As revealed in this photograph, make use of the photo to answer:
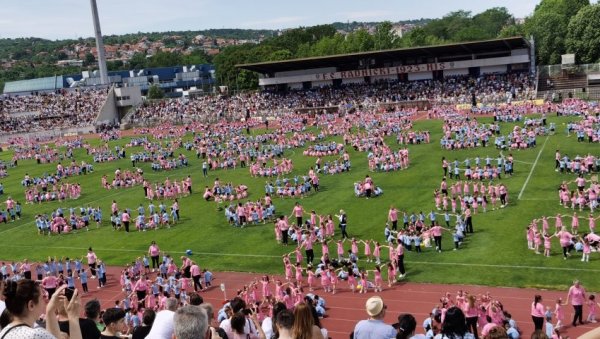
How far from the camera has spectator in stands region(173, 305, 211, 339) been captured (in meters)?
4.82

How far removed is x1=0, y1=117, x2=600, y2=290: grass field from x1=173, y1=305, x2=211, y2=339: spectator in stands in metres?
14.1

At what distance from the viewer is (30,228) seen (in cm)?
3153

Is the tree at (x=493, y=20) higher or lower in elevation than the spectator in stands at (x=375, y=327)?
higher

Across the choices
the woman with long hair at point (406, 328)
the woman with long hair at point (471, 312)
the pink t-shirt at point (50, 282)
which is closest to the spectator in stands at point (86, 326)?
the woman with long hair at point (406, 328)

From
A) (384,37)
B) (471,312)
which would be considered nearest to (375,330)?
(471,312)

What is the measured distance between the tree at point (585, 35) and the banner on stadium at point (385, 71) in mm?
16399

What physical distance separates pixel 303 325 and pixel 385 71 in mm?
69760

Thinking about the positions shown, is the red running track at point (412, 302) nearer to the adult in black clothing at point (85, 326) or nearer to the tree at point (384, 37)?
the adult in black clothing at point (85, 326)

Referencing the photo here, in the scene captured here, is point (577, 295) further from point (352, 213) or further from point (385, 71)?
point (385, 71)

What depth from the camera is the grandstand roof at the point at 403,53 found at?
212ft

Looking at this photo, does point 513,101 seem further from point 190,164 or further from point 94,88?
point 94,88

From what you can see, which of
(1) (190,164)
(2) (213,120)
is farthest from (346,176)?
(2) (213,120)

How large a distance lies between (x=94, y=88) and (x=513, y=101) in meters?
60.4

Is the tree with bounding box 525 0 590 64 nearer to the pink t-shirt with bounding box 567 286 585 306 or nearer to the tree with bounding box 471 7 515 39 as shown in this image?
the tree with bounding box 471 7 515 39
